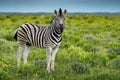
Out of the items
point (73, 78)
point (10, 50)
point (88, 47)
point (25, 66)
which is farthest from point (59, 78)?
point (88, 47)

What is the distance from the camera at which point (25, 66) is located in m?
10.6

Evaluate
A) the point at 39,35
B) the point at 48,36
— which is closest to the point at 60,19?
the point at 48,36

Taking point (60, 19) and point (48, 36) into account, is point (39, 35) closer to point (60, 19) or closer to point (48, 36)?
point (48, 36)

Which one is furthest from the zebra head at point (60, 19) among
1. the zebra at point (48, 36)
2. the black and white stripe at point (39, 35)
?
the black and white stripe at point (39, 35)

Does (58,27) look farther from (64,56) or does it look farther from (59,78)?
(64,56)

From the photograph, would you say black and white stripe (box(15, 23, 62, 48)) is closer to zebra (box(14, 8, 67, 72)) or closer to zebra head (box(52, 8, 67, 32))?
zebra (box(14, 8, 67, 72))

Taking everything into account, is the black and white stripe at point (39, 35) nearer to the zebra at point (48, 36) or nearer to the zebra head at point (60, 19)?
the zebra at point (48, 36)

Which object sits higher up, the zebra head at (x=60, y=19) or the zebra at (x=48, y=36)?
the zebra head at (x=60, y=19)

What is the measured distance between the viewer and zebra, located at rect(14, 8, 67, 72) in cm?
1021

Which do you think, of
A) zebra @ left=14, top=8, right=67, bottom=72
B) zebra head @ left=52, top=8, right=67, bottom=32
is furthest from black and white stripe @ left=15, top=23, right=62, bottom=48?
zebra head @ left=52, top=8, right=67, bottom=32

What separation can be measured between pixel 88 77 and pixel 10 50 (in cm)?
601

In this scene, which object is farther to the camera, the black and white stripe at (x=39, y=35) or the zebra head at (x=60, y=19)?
the black and white stripe at (x=39, y=35)

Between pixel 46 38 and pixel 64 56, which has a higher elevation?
pixel 46 38

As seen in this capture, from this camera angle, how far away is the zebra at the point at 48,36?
10.2 m
